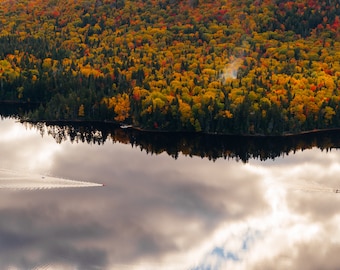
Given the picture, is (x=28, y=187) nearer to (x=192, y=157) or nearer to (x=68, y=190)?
(x=68, y=190)

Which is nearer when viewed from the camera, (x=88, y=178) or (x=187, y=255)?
(x=187, y=255)

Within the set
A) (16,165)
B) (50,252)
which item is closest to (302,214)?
(50,252)

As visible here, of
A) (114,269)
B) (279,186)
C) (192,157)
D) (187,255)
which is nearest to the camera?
(114,269)

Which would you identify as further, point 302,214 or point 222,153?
point 222,153

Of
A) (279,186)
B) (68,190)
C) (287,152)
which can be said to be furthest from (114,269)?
(287,152)

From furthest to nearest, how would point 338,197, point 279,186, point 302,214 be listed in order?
point 279,186
point 338,197
point 302,214

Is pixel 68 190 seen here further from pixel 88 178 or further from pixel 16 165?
pixel 16 165

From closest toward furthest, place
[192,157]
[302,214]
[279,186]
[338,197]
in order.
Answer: [302,214], [338,197], [279,186], [192,157]

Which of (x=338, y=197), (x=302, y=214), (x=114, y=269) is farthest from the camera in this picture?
(x=338, y=197)

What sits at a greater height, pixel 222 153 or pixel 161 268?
pixel 222 153
